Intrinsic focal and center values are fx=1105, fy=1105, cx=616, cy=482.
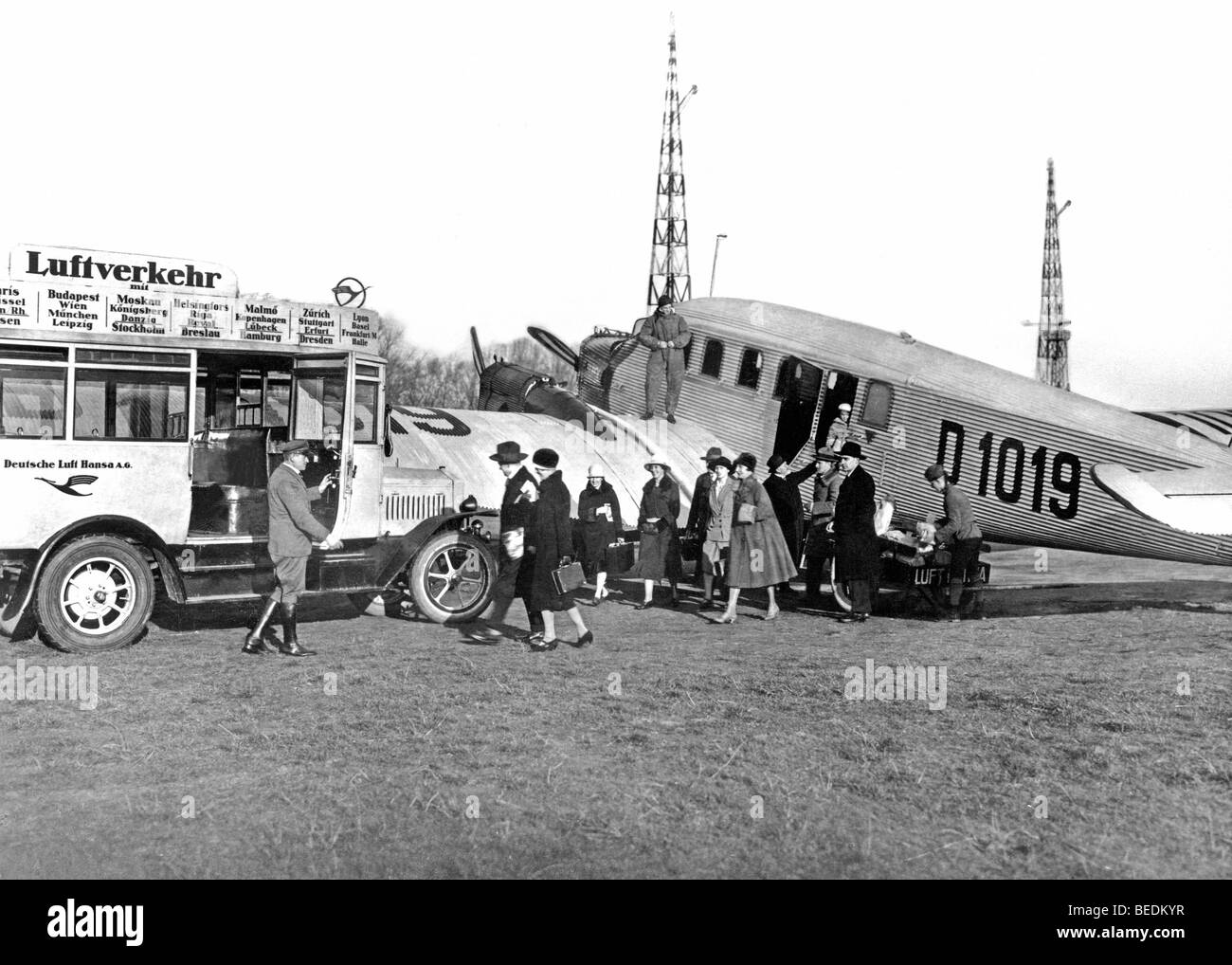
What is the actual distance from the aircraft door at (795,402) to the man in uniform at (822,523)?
1.47 m

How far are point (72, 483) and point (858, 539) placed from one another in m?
8.79

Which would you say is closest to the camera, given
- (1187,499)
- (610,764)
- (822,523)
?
(610,764)

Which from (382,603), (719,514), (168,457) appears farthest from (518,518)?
(719,514)

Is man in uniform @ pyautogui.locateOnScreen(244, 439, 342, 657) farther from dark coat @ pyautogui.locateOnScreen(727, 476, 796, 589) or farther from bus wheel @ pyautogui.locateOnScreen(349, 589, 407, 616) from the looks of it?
dark coat @ pyautogui.locateOnScreen(727, 476, 796, 589)

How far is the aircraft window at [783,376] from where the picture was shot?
683 inches

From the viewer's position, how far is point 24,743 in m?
7.50

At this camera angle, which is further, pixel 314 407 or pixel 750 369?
pixel 750 369

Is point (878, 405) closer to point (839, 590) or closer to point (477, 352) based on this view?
point (839, 590)

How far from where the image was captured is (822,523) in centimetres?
1505

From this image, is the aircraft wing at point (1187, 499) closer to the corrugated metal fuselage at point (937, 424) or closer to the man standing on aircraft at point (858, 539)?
the corrugated metal fuselage at point (937, 424)

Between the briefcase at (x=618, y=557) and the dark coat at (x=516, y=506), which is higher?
the dark coat at (x=516, y=506)

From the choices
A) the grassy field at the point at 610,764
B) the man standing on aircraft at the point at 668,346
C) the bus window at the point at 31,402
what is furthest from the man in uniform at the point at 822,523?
the bus window at the point at 31,402

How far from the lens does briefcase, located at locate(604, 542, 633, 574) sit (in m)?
15.3
